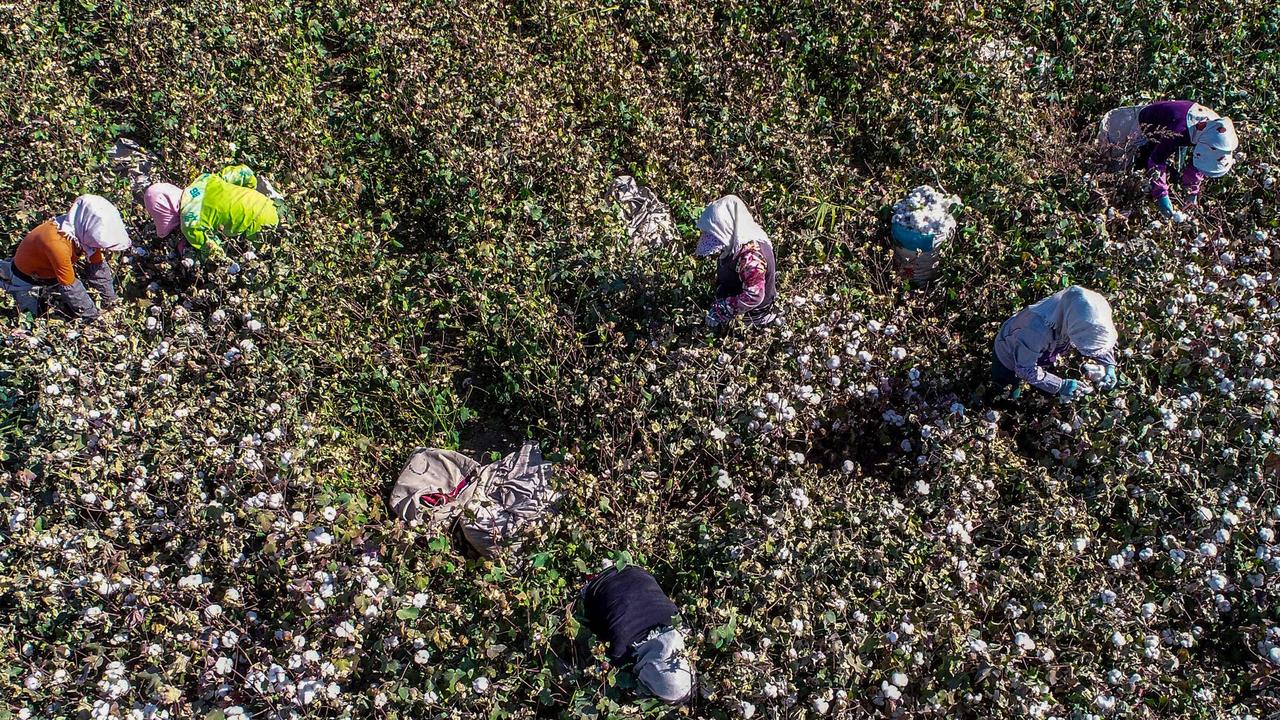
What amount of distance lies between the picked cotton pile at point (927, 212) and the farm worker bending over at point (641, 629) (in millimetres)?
2559

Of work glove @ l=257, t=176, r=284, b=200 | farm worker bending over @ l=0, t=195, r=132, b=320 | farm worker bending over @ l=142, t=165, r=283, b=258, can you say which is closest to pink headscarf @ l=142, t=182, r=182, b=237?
farm worker bending over @ l=142, t=165, r=283, b=258

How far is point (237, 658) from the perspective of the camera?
342 centimetres

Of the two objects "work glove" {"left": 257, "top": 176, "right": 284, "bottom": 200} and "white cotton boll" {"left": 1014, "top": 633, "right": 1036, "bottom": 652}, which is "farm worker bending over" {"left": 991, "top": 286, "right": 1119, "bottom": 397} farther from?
"work glove" {"left": 257, "top": 176, "right": 284, "bottom": 200}

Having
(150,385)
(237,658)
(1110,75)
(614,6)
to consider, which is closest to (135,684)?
(237,658)

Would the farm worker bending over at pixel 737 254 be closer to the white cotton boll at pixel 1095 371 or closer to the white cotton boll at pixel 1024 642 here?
the white cotton boll at pixel 1095 371

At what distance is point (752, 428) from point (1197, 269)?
266 centimetres

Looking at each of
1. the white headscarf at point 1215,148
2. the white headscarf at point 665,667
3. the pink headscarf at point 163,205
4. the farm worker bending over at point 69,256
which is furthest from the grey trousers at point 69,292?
the white headscarf at point 1215,148

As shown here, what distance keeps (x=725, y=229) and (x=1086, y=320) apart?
5.44 feet

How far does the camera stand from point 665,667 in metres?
3.27

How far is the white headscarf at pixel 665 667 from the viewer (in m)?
3.28

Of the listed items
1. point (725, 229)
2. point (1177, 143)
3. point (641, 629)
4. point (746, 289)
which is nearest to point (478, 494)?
point (641, 629)

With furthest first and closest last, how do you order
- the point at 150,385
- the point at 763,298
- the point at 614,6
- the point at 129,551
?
the point at 614,6 < the point at 763,298 < the point at 150,385 < the point at 129,551

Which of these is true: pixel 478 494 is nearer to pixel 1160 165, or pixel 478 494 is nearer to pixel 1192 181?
pixel 1160 165

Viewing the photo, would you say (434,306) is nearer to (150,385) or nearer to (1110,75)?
(150,385)
